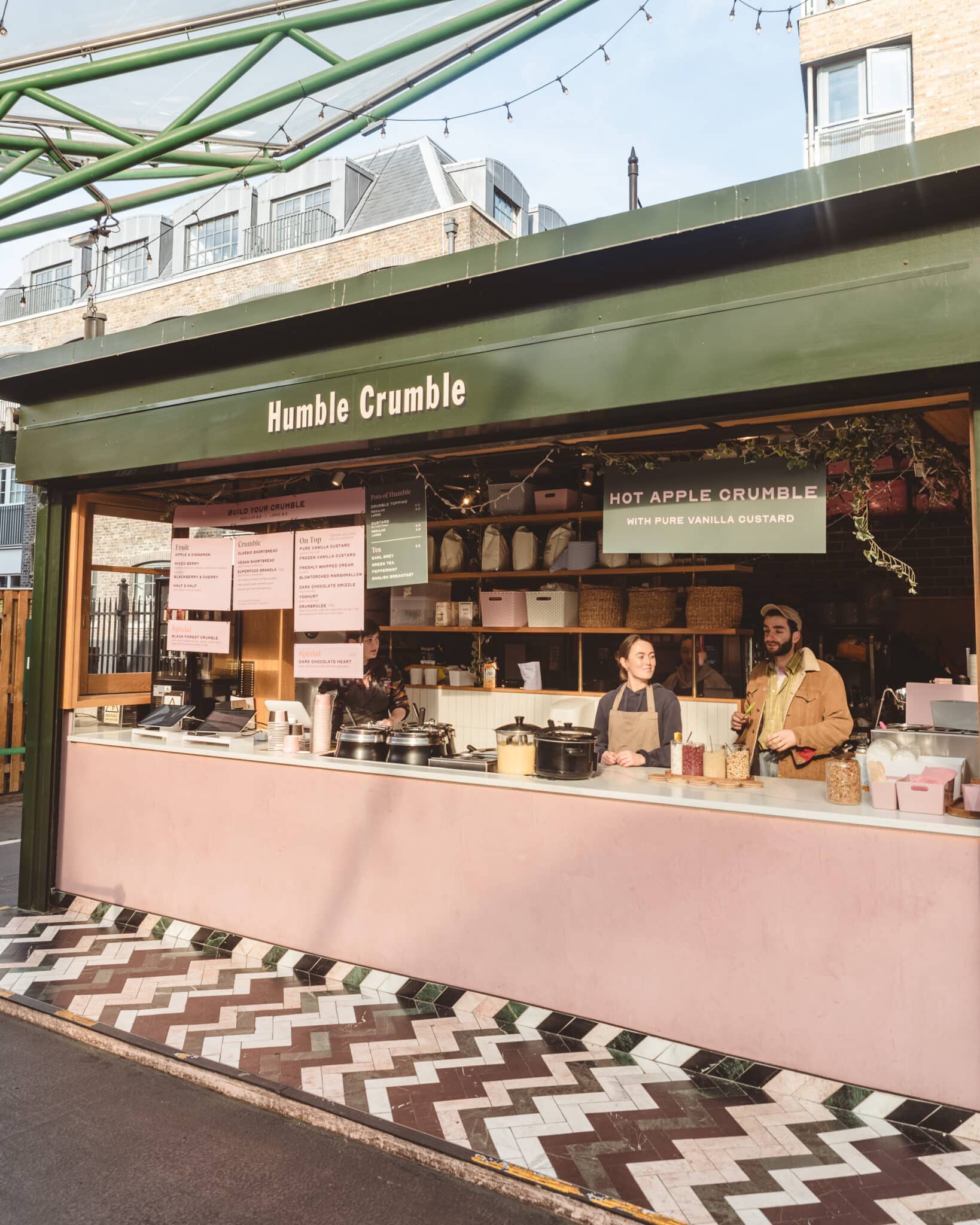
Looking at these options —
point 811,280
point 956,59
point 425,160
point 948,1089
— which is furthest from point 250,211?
point 948,1089

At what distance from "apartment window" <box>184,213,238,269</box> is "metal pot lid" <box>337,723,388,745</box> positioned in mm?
19642

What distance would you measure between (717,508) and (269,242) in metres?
20.3

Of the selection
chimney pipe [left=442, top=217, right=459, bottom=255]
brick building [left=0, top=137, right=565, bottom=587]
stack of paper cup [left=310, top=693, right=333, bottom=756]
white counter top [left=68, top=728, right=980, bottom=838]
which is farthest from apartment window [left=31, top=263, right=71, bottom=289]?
white counter top [left=68, top=728, right=980, bottom=838]

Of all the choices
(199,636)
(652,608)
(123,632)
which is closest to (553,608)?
(652,608)

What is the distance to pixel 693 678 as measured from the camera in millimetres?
7117

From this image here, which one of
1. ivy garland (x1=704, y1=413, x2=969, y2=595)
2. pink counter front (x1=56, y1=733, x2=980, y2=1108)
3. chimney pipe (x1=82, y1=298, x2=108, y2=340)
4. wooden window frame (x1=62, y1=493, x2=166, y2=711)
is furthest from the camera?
chimney pipe (x1=82, y1=298, x2=108, y2=340)

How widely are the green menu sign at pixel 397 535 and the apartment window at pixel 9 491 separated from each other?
2116cm

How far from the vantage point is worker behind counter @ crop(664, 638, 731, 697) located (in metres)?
7.03

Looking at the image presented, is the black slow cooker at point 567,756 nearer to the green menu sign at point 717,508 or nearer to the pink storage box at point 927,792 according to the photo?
the green menu sign at point 717,508

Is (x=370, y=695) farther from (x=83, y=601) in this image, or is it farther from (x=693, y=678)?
(x=693, y=678)

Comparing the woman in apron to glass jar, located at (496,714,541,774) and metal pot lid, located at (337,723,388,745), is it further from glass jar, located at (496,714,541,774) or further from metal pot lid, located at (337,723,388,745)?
metal pot lid, located at (337,723,388,745)

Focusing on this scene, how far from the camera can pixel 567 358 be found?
3.83m

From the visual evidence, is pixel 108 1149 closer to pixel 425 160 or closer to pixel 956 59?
pixel 956 59

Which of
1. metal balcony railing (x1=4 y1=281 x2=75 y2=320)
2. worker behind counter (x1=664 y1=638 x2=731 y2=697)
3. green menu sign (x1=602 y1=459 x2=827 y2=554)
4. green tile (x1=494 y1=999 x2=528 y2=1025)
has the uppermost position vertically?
metal balcony railing (x1=4 y1=281 x2=75 y2=320)
